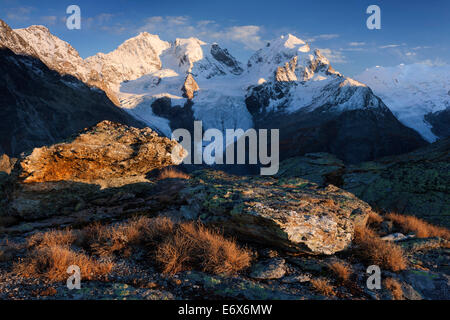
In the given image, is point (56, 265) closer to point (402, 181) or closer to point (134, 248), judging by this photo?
point (134, 248)

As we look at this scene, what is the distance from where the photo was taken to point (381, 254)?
217 inches

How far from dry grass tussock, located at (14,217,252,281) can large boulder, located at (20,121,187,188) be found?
3832 mm

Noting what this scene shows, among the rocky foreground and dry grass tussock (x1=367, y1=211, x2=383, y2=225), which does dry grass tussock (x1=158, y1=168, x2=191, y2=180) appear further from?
dry grass tussock (x1=367, y1=211, x2=383, y2=225)

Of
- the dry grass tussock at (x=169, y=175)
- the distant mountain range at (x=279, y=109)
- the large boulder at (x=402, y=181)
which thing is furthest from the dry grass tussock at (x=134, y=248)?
the distant mountain range at (x=279, y=109)

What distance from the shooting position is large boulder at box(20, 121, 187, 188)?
9094 mm

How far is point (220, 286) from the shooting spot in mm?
4414

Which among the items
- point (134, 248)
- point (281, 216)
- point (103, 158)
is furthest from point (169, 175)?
point (281, 216)

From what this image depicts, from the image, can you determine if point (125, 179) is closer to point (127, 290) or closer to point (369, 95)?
point (127, 290)

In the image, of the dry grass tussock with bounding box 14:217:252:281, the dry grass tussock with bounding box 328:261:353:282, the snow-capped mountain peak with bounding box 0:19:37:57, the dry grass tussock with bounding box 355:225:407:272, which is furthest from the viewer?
the snow-capped mountain peak with bounding box 0:19:37:57

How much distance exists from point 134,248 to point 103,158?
5578mm

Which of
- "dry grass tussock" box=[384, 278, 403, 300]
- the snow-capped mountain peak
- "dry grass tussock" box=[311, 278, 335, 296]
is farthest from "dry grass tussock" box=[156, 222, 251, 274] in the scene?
the snow-capped mountain peak

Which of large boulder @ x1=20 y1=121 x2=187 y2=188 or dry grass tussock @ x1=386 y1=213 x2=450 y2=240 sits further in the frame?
large boulder @ x1=20 y1=121 x2=187 y2=188

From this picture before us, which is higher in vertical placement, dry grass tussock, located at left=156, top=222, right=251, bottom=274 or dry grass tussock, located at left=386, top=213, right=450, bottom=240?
dry grass tussock, located at left=156, top=222, right=251, bottom=274

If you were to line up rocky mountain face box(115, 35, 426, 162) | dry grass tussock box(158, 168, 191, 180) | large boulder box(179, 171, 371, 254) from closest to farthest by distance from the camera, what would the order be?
large boulder box(179, 171, 371, 254), dry grass tussock box(158, 168, 191, 180), rocky mountain face box(115, 35, 426, 162)
